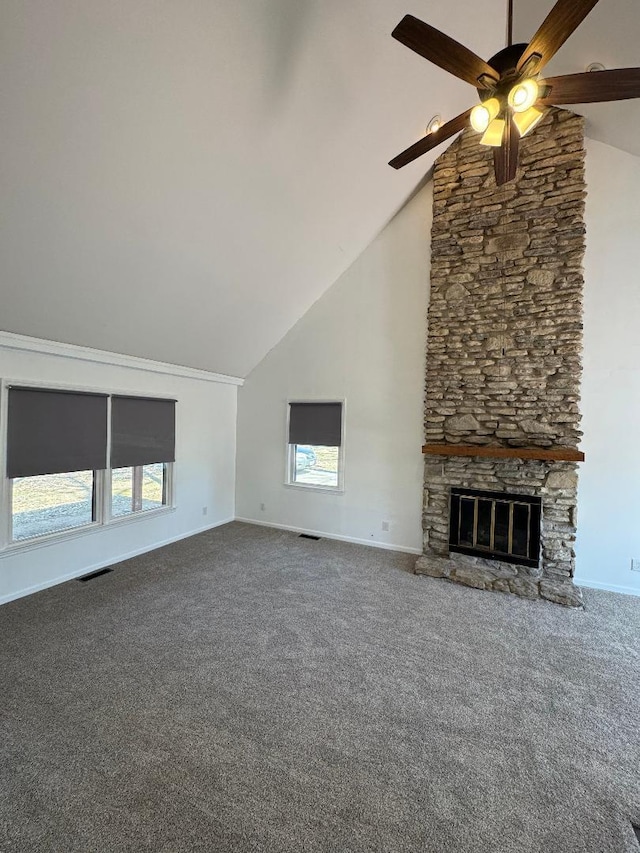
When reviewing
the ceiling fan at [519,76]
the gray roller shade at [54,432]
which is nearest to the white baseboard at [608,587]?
the ceiling fan at [519,76]

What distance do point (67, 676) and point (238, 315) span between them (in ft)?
12.1

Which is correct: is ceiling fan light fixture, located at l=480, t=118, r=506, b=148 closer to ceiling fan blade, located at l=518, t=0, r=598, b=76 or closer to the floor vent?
ceiling fan blade, located at l=518, t=0, r=598, b=76

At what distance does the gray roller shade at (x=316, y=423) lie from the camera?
524 cm

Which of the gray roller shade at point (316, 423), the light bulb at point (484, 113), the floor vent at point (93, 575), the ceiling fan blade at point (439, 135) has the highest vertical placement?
the ceiling fan blade at point (439, 135)

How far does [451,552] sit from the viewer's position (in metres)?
4.35

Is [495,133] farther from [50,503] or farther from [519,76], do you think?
[50,503]

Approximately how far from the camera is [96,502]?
412cm

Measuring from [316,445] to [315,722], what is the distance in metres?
3.57

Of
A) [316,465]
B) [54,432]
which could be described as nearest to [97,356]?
[54,432]

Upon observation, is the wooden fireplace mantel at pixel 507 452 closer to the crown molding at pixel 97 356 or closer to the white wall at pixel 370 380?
the white wall at pixel 370 380

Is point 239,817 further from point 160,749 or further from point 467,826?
point 467,826

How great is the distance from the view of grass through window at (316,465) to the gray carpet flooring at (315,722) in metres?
1.96

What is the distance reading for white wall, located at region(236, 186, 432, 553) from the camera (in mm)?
4754

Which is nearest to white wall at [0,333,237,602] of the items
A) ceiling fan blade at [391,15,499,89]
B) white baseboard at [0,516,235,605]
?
white baseboard at [0,516,235,605]
